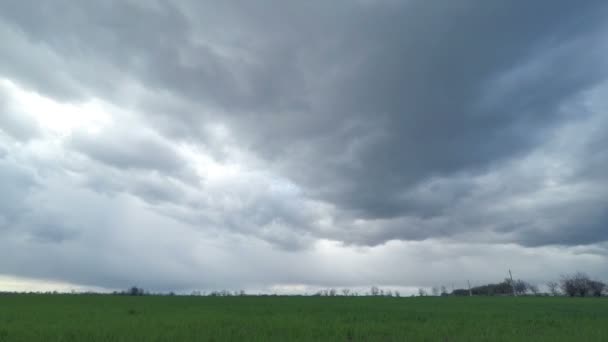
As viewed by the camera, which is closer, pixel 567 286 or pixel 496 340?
pixel 496 340

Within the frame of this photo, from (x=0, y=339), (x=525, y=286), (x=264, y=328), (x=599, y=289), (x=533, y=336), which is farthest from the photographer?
(x=525, y=286)

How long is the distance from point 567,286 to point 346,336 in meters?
138

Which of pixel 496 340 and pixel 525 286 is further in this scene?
pixel 525 286

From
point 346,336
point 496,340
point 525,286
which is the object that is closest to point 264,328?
point 346,336

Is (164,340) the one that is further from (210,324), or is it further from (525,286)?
(525,286)

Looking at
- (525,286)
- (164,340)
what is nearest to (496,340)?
(164,340)

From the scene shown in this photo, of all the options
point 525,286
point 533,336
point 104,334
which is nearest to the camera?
point 104,334

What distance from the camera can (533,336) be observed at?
64.0 ft

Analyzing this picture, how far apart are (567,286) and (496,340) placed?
135091 millimetres

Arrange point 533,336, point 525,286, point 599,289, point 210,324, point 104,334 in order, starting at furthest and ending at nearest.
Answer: point 525,286, point 599,289, point 210,324, point 533,336, point 104,334

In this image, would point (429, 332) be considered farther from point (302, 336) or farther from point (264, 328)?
point (264, 328)

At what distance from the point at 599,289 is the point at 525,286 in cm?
2734

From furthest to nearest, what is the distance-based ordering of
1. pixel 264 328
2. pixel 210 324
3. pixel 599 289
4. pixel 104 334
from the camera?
1. pixel 599 289
2. pixel 210 324
3. pixel 264 328
4. pixel 104 334

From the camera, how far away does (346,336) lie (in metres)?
18.9
